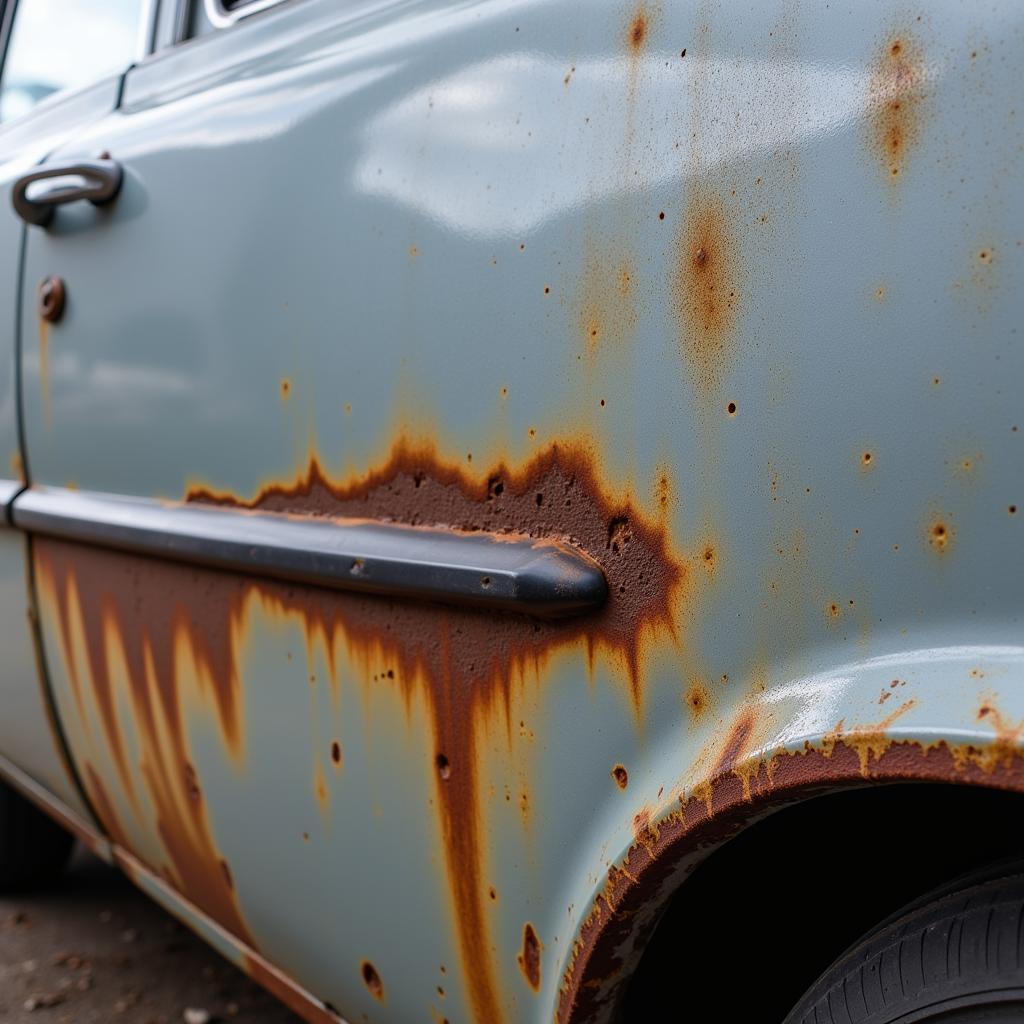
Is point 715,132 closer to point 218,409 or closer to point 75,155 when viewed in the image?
point 218,409

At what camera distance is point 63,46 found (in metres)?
2.32

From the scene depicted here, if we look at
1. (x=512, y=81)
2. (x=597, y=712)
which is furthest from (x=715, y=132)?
(x=597, y=712)

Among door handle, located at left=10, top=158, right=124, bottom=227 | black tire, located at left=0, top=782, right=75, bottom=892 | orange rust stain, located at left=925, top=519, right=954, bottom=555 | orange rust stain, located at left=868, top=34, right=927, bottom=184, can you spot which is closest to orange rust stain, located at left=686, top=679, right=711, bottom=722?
orange rust stain, located at left=925, top=519, right=954, bottom=555

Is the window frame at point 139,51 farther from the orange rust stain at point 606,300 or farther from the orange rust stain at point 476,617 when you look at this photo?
the orange rust stain at point 606,300

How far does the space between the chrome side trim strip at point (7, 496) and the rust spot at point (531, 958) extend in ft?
4.06

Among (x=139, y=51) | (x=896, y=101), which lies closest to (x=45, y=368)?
(x=139, y=51)

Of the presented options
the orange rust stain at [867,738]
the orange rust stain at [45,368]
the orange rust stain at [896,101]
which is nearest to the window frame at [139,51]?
Result: the orange rust stain at [45,368]

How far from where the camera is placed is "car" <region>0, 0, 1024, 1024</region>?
0.80 meters

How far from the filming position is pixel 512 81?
1.13 m

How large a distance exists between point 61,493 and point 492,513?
3.25 feet

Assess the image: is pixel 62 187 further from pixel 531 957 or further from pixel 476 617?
pixel 531 957

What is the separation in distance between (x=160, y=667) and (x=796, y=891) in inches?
36.8

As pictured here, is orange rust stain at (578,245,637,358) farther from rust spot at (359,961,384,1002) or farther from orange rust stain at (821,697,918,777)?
rust spot at (359,961,384,1002)

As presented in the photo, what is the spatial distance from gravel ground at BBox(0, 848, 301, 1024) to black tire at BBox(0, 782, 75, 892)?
5 centimetres
